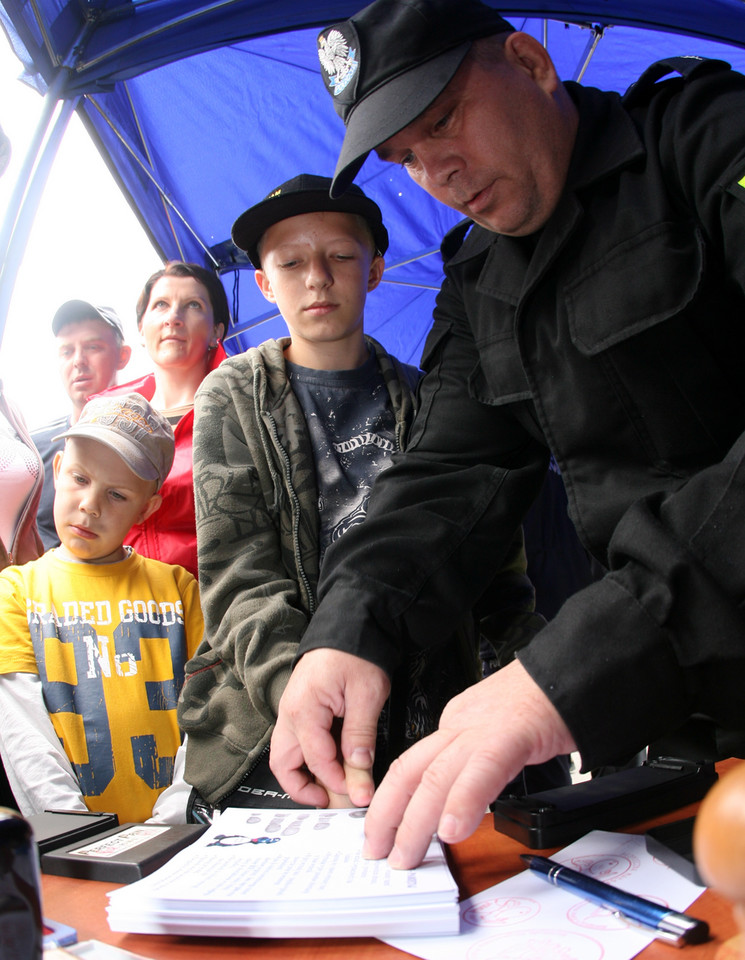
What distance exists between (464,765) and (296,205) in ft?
4.07

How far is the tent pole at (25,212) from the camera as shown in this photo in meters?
2.53

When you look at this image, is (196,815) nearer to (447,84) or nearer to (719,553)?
(719,553)

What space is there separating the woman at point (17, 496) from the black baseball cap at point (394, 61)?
1.15 meters

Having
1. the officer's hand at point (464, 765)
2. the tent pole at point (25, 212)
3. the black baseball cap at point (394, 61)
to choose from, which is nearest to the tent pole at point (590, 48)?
the tent pole at point (25, 212)

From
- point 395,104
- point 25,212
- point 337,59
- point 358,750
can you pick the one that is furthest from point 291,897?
point 25,212

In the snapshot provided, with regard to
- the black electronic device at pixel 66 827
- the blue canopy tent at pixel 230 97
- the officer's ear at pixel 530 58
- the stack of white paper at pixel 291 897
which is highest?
the blue canopy tent at pixel 230 97

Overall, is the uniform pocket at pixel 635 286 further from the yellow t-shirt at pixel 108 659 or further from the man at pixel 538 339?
the yellow t-shirt at pixel 108 659

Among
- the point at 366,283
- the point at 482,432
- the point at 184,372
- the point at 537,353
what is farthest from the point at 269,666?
the point at 184,372

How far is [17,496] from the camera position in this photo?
5.79 feet

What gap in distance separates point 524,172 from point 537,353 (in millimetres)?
237

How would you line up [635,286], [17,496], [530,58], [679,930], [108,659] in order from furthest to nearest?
[17,496]
[108,659]
[530,58]
[635,286]
[679,930]

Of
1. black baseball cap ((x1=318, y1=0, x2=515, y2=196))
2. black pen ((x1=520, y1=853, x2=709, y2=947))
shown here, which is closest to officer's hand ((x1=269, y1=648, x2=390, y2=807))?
black pen ((x1=520, y1=853, x2=709, y2=947))

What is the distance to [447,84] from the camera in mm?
946

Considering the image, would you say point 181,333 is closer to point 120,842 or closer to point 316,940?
point 120,842
